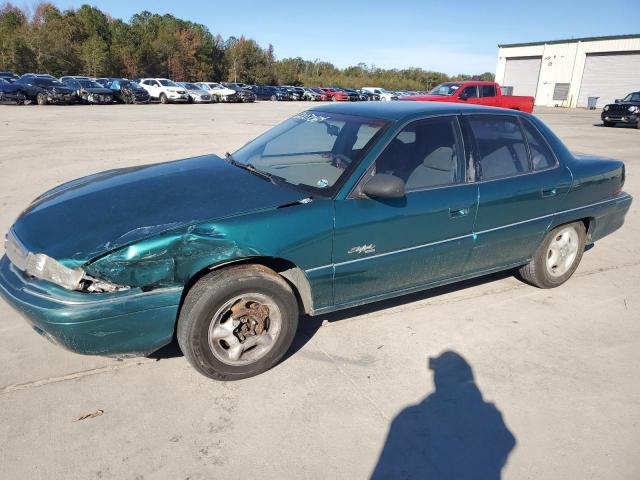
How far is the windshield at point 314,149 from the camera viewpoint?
3293 millimetres

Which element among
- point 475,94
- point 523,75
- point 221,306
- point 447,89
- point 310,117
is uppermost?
point 523,75

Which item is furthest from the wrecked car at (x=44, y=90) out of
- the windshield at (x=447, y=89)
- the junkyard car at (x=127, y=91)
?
the windshield at (x=447, y=89)

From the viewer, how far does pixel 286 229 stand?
2.88 metres

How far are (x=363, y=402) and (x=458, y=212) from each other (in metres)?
1.56

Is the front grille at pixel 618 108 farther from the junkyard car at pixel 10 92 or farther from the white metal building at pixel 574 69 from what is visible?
the junkyard car at pixel 10 92

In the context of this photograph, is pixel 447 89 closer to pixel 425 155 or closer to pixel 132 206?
pixel 425 155

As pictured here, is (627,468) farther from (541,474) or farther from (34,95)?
(34,95)

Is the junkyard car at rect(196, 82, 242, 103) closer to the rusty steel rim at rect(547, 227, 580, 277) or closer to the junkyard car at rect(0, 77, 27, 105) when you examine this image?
the junkyard car at rect(0, 77, 27, 105)

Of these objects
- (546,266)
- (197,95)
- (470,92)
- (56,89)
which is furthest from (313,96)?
(546,266)

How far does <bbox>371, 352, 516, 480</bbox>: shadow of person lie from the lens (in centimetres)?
238

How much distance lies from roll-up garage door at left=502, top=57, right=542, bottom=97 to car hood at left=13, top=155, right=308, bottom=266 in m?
57.8

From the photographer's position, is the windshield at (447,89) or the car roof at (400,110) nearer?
the car roof at (400,110)

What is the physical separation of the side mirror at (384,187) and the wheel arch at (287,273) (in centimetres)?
68

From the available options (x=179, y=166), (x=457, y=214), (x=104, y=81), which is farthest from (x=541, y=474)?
(x=104, y=81)
